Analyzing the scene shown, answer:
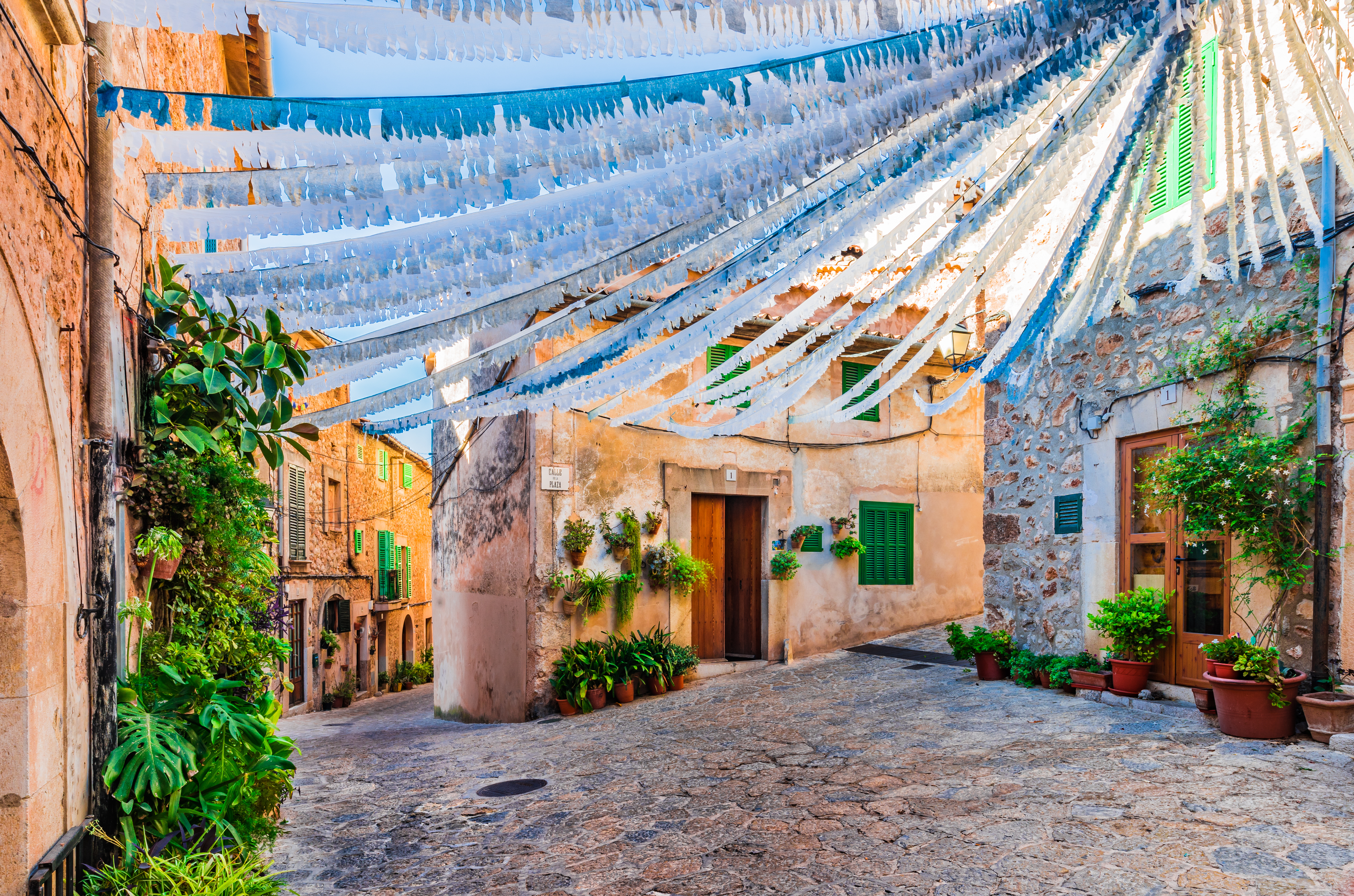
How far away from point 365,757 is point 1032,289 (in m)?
5.67

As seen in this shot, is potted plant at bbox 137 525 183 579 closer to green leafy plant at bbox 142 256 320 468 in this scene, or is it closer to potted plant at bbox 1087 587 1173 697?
green leafy plant at bbox 142 256 320 468

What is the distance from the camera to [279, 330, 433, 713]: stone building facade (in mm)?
13516

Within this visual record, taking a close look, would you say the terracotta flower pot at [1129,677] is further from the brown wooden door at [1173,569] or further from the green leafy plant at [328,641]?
the green leafy plant at [328,641]

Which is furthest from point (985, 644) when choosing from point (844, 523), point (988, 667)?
point (844, 523)

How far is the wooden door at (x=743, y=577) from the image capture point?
950 cm

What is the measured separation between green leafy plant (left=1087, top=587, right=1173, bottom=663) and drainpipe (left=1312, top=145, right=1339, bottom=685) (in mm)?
967

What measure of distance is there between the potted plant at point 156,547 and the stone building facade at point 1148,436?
4.67m

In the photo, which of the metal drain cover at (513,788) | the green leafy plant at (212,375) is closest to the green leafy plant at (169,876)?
the green leafy plant at (212,375)

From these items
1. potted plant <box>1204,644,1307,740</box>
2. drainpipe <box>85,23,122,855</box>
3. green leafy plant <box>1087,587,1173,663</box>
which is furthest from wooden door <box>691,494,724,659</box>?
drainpipe <box>85,23,122,855</box>

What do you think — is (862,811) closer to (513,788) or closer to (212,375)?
(513,788)

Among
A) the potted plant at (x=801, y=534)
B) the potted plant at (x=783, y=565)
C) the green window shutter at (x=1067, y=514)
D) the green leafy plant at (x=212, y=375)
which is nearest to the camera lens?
the green leafy plant at (x=212, y=375)

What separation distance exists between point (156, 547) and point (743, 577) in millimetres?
7047

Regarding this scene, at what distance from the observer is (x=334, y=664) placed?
15328mm

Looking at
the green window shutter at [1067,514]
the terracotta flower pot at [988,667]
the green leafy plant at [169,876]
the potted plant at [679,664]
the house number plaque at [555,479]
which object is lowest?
the potted plant at [679,664]
